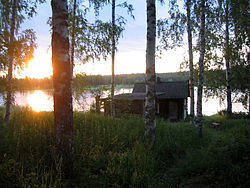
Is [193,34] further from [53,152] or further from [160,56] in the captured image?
[53,152]

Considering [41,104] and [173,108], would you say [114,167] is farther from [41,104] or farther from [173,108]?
[41,104]

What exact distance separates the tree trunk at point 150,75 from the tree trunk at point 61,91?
3180 millimetres

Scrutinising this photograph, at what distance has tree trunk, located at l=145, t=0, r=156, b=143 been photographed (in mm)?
6102

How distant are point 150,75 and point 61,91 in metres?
3.50

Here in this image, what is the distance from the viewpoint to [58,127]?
12.1 feet

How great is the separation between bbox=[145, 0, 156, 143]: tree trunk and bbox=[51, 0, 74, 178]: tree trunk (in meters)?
3.18

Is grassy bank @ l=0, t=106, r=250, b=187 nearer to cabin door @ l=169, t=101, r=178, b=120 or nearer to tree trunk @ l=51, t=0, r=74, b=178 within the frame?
tree trunk @ l=51, t=0, r=74, b=178

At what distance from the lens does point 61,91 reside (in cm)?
371

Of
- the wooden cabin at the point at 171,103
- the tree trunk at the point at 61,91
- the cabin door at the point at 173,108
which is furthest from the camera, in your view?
the cabin door at the point at 173,108

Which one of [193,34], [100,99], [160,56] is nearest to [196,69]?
[193,34]

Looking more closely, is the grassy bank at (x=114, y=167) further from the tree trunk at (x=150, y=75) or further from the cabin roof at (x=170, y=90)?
the cabin roof at (x=170, y=90)

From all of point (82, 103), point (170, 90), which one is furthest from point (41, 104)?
point (82, 103)

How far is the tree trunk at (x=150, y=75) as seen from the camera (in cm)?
610

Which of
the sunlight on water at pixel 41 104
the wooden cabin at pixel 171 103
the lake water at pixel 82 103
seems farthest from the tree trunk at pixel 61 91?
the wooden cabin at pixel 171 103
